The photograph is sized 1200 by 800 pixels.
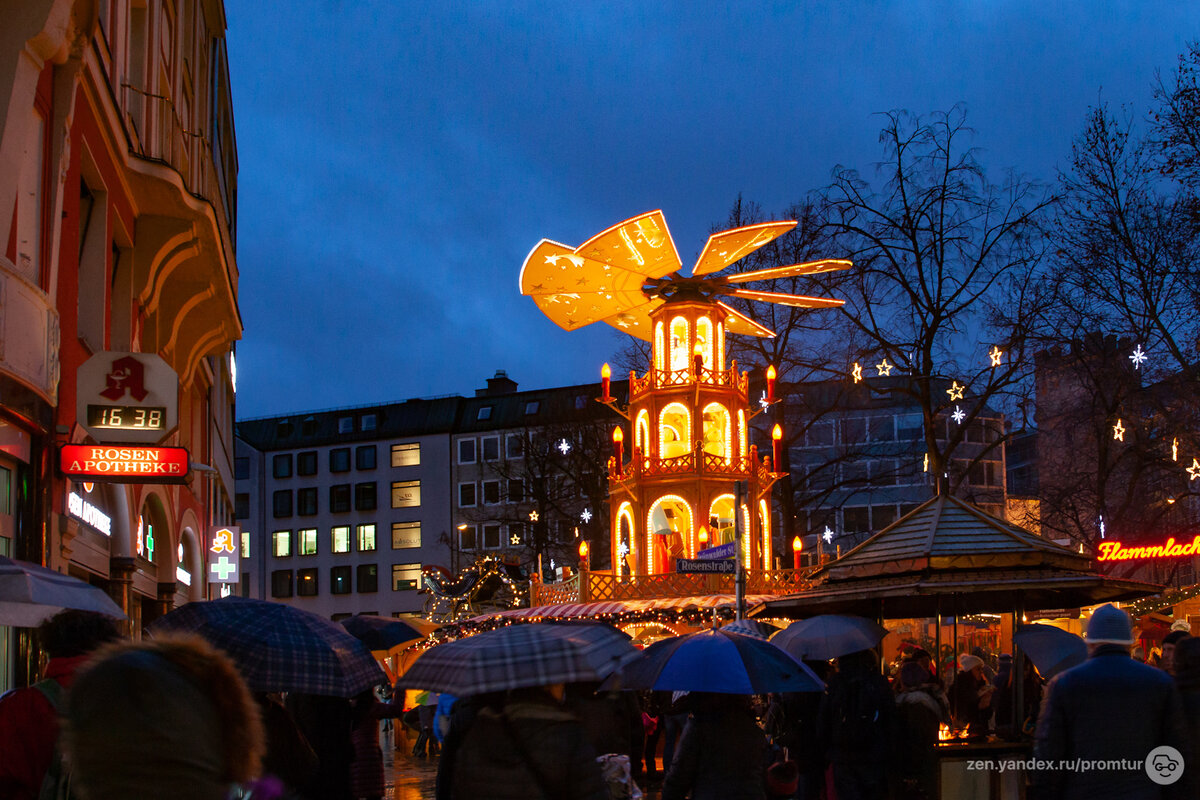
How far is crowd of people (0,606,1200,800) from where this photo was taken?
2.91m

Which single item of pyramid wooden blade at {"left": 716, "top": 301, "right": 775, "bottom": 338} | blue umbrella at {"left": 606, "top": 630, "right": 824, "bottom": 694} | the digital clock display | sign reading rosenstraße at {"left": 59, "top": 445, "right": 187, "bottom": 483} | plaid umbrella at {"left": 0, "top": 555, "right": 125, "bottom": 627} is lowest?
blue umbrella at {"left": 606, "top": 630, "right": 824, "bottom": 694}

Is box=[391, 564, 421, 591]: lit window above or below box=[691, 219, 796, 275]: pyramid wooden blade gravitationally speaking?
below

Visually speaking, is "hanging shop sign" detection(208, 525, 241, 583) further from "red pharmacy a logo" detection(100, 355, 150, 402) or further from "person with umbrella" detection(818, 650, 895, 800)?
"person with umbrella" detection(818, 650, 895, 800)

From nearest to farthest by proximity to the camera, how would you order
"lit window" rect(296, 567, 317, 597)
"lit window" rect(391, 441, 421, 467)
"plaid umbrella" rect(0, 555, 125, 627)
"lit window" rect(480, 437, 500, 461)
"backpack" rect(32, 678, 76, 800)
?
1. "backpack" rect(32, 678, 76, 800)
2. "plaid umbrella" rect(0, 555, 125, 627)
3. "lit window" rect(480, 437, 500, 461)
4. "lit window" rect(391, 441, 421, 467)
5. "lit window" rect(296, 567, 317, 597)

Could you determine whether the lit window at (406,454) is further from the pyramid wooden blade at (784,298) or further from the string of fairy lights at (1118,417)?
the pyramid wooden blade at (784,298)

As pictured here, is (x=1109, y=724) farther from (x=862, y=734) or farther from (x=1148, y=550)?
(x=1148, y=550)

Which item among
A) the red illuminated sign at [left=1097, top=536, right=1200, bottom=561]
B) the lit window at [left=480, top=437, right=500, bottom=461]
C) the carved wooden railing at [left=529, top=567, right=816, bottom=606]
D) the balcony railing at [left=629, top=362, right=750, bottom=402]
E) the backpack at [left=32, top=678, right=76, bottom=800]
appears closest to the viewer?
the backpack at [left=32, top=678, right=76, bottom=800]

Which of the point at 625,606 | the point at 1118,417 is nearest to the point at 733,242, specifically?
the point at 625,606

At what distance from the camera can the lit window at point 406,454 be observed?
7612cm

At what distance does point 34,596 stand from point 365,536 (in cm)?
7173

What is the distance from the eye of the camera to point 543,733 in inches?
216

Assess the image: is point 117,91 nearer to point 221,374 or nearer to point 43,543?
point 43,543

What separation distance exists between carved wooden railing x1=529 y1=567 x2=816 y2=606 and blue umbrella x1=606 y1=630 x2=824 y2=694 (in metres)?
17.1

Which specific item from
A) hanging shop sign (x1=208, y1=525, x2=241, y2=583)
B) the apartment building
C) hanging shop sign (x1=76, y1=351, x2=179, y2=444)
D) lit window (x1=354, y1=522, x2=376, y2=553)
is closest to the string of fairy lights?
hanging shop sign (x1=208, y1=525, x2=241, y2=583)
